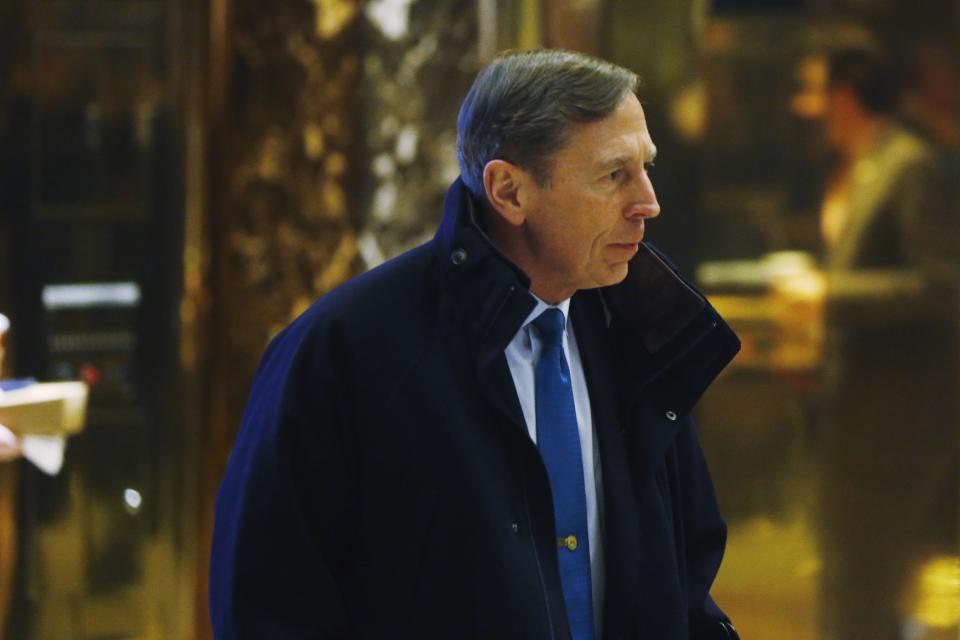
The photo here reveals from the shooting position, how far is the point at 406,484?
6.51 feet

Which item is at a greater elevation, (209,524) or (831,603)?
(209,524)

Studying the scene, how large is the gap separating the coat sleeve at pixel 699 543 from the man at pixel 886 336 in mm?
2768

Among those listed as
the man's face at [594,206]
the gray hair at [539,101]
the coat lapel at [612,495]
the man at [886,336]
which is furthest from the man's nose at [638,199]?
the man at [886,336]

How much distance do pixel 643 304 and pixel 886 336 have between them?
2.96 meters

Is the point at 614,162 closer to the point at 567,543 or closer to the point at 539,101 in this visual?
the point at 539,101

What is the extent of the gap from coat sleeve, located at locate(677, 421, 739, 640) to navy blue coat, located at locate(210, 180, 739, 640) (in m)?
0.21

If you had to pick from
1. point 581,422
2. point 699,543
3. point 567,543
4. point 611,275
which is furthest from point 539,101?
point 699,543

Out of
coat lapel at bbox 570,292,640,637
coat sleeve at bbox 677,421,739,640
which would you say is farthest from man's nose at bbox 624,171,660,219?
coat sleeve at bbox 677,421,739,640

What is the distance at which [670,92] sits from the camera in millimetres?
4992

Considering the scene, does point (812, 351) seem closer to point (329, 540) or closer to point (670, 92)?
point (670, 92)

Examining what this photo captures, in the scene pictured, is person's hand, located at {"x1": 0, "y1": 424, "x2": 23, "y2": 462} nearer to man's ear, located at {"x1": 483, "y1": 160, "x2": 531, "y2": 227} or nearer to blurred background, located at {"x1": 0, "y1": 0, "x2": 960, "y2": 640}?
blurred background, located at {"x1": 0, "y1": 0, "x2": 960, "y2": 640}

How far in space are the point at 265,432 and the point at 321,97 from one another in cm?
302

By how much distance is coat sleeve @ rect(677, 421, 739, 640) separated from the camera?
7.72 feet

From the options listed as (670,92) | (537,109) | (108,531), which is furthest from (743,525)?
(537,109)
